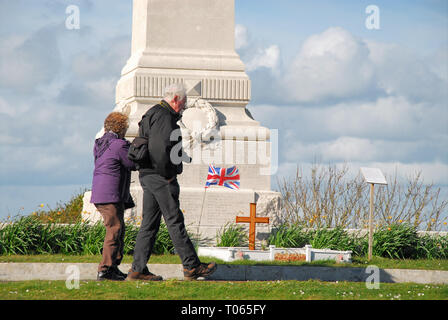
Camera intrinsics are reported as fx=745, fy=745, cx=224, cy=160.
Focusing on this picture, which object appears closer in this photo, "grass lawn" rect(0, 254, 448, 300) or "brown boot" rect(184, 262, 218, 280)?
"grass lawn" rect(0, 254, 448, 300)

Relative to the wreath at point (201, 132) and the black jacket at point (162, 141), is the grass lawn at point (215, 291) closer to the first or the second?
the black jacket at point (162, 141)

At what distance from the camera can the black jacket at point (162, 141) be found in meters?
8.14

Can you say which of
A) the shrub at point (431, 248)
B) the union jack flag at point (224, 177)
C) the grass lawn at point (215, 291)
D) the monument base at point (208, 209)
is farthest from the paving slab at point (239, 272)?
the union jack flag at point (224, 177)

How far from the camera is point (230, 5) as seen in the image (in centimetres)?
1363

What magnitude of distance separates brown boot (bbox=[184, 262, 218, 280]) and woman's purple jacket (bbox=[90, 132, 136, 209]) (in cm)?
115

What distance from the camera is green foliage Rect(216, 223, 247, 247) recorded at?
11.9 m

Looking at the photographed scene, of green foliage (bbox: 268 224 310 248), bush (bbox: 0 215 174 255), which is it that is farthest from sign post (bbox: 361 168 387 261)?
bush (bbox: 0 215 174 255)

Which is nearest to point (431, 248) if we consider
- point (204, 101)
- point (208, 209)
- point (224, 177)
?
point (224, 177)

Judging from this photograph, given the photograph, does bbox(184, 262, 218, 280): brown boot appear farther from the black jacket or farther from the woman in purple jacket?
the black jacket

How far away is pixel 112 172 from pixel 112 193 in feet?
0.81

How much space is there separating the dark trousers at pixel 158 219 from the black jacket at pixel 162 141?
0.11 meters

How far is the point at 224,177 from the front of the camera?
1267cm

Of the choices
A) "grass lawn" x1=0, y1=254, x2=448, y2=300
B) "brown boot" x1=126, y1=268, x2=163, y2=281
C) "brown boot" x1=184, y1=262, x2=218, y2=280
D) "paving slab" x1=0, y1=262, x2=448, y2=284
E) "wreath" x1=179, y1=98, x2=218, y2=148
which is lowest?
"paving slab" x1=0, y1=262, x2=448, y2=284

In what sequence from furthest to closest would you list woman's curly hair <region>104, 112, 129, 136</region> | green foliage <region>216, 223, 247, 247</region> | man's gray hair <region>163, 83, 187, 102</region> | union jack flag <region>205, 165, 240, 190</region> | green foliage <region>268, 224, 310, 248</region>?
1. union jack flag <region>205, 165, 240, 190</region>
2. green foliage <region>268, 224, 310, 248</region>
3. green foliage <region>216, 223, 247, 247</region>
4. woman's curly hair <region>104, 112, 129, 136</region>
5. man's gray hair <region>163, 83, 187, 102</region>
